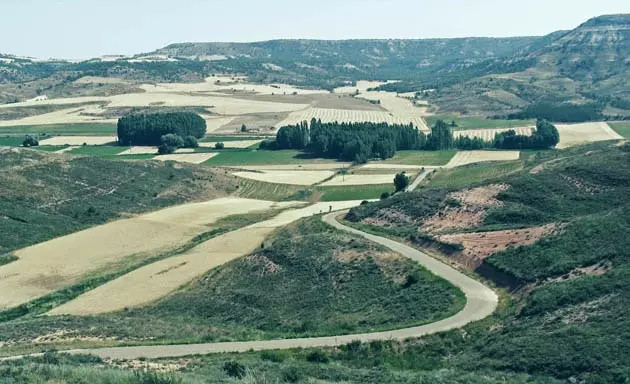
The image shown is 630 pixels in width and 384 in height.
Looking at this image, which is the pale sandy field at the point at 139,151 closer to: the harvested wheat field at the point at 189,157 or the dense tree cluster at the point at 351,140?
the harvested wheat field at the point at 189,157

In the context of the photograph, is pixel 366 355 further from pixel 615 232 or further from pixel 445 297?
pixel 615 232

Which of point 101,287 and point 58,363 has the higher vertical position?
point 58,363

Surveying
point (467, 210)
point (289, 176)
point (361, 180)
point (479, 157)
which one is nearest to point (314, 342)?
point (467, 210)

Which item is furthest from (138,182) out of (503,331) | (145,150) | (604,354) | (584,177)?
(604,354)

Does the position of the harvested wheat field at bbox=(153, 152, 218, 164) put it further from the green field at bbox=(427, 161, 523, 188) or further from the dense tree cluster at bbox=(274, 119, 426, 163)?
the green field at bbox=(427, 161, 523, 188)

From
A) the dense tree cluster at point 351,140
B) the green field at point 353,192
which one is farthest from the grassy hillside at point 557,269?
the dense tree cluster at point 351,140

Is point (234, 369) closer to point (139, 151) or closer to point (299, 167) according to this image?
point (299, 167)

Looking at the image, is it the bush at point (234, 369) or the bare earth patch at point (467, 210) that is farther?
the bare earth patch at point (467, 210)
